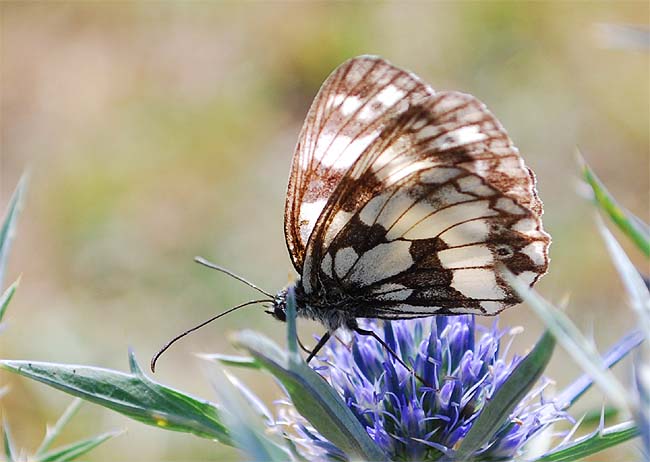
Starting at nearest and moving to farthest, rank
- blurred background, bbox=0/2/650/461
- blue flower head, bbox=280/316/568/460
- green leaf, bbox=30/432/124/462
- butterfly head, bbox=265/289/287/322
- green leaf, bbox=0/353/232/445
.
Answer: green leaf, bbox=0/353/232/445, green leaf, bbox=30/432/124/462, blue flower head, bbox=280/316/568/460, butterfly head, bbox=265/289/287/322, blurred background, bbox=0/2/650/461

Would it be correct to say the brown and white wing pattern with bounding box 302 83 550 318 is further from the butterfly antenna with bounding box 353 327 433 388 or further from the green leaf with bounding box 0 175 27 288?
the green leaf with bounding box 0 175 27 288

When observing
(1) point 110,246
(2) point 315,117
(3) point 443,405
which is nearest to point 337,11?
(1) point 110,246

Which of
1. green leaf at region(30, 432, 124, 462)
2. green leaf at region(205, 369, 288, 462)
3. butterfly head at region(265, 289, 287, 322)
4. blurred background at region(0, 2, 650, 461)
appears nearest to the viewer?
green leaf at region(205, 369, 288, 462)

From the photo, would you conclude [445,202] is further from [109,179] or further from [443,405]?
[109,179]

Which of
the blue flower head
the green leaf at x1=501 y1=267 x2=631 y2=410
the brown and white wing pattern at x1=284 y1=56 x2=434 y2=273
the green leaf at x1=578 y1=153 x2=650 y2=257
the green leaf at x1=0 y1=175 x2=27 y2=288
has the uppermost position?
the brown and white wing pattern at x1=284 y1=56 x2=434 y2=273

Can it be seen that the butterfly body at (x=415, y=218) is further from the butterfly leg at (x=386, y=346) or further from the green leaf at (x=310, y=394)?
the green leaf at (x=310, y=394)

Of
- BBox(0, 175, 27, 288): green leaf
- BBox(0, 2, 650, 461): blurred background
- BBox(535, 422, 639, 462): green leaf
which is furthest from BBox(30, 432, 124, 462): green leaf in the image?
BBox(0, 2, 650, 461): blurred background

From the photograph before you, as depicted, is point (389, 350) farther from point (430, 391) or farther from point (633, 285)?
point (633, 285)

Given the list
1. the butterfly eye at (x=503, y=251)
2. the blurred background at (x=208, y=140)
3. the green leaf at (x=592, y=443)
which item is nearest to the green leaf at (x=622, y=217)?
the green leaf at (x=592, y=443)
